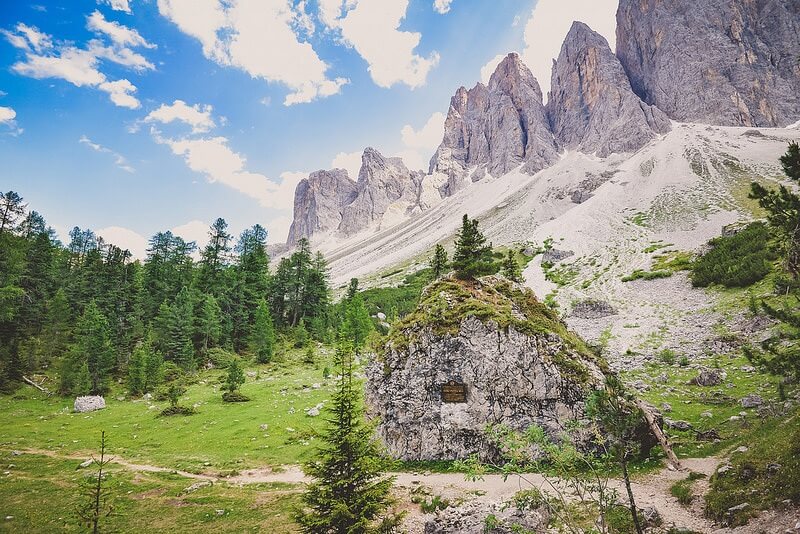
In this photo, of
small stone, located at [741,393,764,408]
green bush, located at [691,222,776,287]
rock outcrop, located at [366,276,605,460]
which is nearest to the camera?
rock outcrop, located at [366,276,605,460]

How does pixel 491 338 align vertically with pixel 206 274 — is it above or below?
below

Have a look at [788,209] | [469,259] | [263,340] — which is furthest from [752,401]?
[263,340]

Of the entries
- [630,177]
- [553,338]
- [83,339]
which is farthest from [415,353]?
[630,177]

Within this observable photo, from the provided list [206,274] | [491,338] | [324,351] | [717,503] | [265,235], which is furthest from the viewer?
[265,235]

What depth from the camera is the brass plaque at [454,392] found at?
20.9 metres

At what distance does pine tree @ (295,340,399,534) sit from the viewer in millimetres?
10758

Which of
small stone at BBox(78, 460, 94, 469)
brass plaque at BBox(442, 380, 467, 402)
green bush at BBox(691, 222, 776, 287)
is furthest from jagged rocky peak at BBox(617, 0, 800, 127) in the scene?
small stone at BBox(78, 460, 94, 469)

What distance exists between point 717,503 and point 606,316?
47.6 meters

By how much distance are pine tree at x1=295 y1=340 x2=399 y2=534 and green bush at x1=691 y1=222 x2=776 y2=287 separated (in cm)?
5380

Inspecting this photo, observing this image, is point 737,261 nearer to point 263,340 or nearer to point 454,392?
point 454,392

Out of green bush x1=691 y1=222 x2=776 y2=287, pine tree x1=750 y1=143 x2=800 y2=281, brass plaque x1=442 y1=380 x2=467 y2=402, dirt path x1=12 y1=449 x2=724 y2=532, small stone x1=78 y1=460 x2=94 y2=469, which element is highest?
green bush x1=691 y1=222 x2=776 y2=287

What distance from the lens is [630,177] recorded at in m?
143

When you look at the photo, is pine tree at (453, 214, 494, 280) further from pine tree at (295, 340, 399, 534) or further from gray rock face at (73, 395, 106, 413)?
gray rock face at (73, 395, 106, 413)

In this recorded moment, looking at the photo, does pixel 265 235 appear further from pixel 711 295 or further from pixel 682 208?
pixel 682 208
